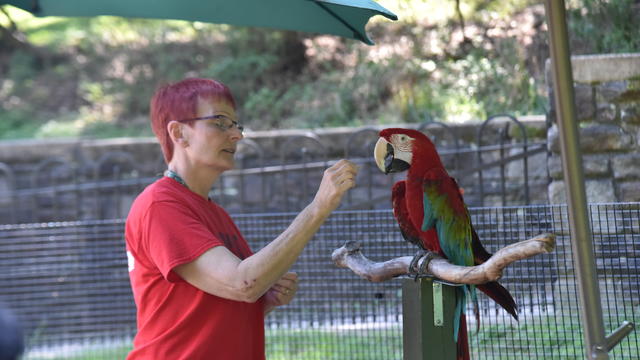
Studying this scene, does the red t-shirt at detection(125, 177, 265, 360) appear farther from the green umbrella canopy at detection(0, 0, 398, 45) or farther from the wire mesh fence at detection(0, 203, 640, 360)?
the green umbrella canopy at detection(0, 0, 398, 45)

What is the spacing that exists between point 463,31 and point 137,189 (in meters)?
2.97

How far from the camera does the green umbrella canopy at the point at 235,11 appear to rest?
2748mm

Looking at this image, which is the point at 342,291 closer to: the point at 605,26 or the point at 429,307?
the point at 429,307

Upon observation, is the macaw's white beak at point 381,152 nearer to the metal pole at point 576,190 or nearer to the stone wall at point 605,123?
the metal pole at point 576,190

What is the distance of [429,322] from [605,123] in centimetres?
242

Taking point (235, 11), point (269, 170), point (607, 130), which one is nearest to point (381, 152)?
point (235, 11)

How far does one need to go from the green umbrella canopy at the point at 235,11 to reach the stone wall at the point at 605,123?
5.02ft

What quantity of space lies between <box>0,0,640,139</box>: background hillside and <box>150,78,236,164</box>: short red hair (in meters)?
2.92

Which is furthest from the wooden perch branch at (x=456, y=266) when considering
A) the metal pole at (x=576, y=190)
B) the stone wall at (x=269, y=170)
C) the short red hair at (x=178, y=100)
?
the stone wall at (x=269, y=170)

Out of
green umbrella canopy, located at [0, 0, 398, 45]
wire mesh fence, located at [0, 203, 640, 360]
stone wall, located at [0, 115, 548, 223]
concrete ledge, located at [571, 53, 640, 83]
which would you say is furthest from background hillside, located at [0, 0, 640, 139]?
green umbrella canopy, located at [0, 0, 398, 45]

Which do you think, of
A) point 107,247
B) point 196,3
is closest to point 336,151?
point 107,247

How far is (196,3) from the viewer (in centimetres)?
292

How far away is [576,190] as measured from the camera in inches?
67.0

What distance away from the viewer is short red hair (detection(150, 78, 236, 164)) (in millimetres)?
2312
